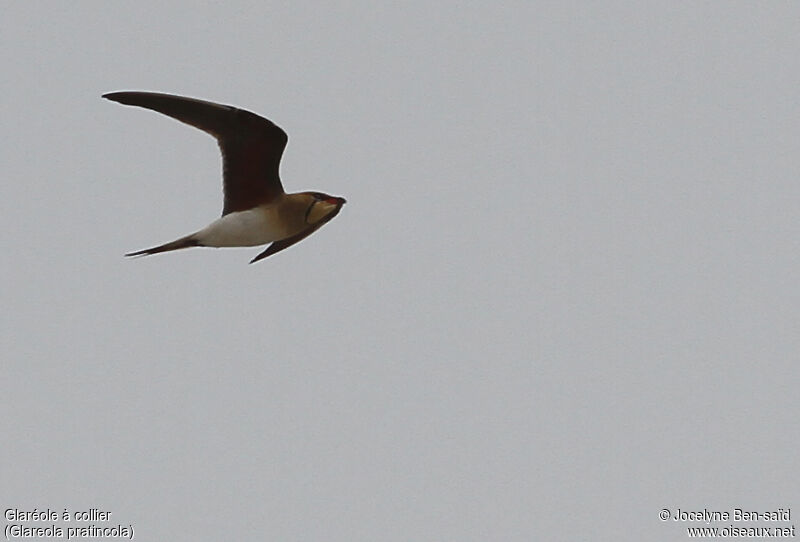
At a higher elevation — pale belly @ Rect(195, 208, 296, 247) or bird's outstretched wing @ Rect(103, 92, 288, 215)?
bird's outstretched wing @ Rect(103, 92, 288, 215)

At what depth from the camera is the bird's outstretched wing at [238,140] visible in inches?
368

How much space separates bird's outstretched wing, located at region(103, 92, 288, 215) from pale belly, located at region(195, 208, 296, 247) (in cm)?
12

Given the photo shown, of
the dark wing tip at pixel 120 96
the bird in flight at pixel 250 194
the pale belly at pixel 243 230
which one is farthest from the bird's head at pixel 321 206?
the dark wing tip at pixel 120 96

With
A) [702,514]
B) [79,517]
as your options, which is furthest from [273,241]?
[702,514]

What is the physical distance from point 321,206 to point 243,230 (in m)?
0.61

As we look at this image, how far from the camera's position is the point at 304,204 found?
9.90m

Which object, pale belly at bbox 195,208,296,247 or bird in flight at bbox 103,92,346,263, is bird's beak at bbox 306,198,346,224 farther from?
pale belly at bbox 195,208,296,247

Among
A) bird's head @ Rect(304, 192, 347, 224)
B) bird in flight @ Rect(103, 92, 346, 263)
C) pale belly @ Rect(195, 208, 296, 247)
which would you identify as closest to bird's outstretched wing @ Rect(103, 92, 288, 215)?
bird in flight @ Rect(103, 92, 346, 263)

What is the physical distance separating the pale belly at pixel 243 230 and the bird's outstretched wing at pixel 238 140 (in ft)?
0.41

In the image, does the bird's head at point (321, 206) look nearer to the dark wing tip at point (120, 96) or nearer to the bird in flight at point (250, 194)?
the bird in flight at point (250, 194)

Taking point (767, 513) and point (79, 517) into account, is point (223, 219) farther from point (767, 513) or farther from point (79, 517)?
point (767, 513)

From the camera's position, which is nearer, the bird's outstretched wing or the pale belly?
the bird's outstretched wing

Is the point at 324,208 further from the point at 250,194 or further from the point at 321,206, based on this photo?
the point at 250,194

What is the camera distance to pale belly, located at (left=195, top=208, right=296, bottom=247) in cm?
972
